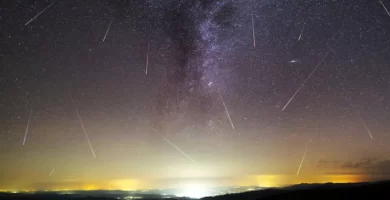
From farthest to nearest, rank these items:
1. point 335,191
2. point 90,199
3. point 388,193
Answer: point 90,199 < point 335,191 < point 388,193

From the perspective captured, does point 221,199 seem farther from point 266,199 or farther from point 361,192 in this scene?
point 361,192

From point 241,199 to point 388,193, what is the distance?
3441 centimetres

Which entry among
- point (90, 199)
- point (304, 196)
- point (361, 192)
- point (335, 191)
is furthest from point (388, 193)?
point (90, 199)

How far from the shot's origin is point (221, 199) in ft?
191

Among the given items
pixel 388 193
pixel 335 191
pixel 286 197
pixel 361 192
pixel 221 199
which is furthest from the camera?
pixel 221 199

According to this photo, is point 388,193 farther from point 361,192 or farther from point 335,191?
point 335,191

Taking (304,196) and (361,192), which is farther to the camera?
(304,196)

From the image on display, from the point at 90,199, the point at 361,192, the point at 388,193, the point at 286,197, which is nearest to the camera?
the point at 388,193

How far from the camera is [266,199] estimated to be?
3916 cm

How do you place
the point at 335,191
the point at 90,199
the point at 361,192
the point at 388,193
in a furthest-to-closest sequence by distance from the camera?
the point at 90,199 < the point at 335,191 < the point at 361,192 < the point at 388,193

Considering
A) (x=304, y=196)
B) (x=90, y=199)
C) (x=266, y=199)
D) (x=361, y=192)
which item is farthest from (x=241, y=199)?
(x=90, y=199)

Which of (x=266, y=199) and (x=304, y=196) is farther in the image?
(x=266, y=199)

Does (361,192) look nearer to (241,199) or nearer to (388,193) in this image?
(388,193)

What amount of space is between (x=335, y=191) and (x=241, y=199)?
29.1m
